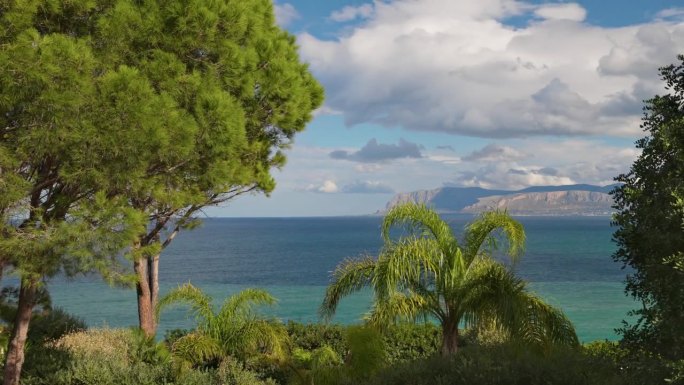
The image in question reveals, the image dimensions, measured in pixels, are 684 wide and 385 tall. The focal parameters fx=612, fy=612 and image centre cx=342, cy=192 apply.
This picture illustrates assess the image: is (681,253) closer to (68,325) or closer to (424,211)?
(424,211)

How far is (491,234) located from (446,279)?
1.34 meters

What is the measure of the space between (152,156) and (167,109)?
80cm

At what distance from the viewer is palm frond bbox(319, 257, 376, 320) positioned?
11.6m

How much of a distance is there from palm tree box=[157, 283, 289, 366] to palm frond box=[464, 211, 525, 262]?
192 inches

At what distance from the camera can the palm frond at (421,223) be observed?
457 inches

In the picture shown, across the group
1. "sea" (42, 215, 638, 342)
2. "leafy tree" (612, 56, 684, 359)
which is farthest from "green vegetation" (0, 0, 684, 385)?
"sea" (42, 215, 638, 342)

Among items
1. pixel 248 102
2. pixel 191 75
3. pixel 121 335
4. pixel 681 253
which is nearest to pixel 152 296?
pixel 121 335

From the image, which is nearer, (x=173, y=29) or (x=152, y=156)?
(x=152, y=156)

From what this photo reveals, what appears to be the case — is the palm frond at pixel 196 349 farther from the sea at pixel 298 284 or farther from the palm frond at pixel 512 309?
the palm frond at pixel 512 309

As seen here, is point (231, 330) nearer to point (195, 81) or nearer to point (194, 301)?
point (194, 301)

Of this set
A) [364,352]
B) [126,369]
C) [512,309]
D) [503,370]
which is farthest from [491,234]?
[126,369]

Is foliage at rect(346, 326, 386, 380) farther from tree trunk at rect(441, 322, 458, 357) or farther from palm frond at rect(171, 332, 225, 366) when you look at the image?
palm frond at rect(171, 332, 225, 366)

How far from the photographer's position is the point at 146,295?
16.3 metres

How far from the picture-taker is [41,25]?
392 inches
